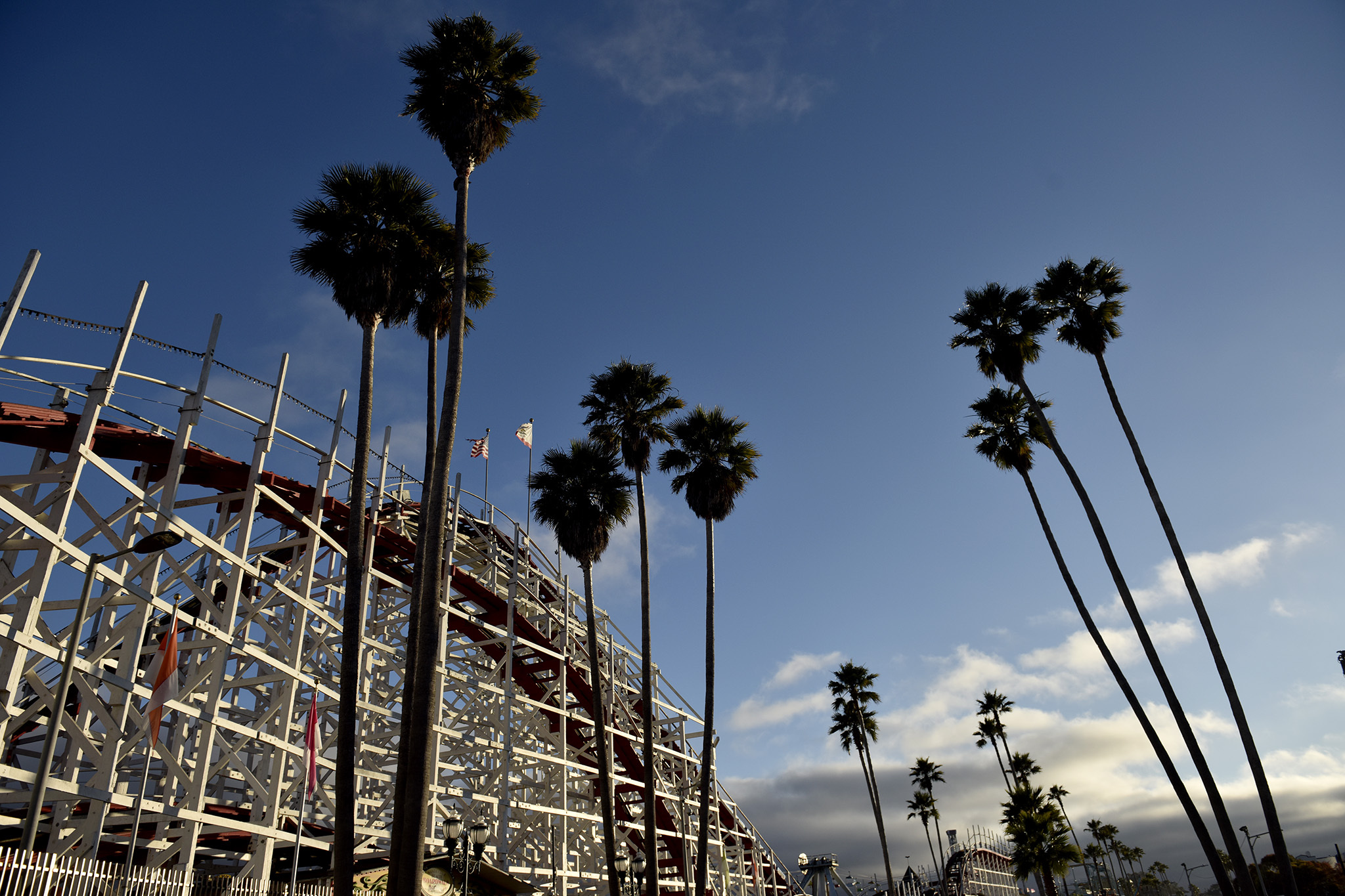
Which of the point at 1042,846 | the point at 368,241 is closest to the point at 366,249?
the point at 368,241

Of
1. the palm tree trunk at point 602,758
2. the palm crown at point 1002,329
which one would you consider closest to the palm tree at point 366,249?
the palm tree trunk at point 602,758

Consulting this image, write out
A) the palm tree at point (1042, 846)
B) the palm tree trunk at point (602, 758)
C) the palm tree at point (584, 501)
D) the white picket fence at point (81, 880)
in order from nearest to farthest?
the white picket fence at point (81, 880)
the palm tree trunk at point (602, 758)
the palm tree at point (584, 501)
the palm tree at point (1042, 846)

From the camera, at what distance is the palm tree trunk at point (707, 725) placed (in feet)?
74.0

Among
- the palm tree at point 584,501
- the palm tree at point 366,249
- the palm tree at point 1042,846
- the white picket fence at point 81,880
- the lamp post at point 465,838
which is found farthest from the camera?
the palm tree at point 1042,846

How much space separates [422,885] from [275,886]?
5.16 metres

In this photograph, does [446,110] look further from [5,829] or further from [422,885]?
[5,829]

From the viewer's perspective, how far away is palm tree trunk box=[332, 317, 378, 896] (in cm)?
1266

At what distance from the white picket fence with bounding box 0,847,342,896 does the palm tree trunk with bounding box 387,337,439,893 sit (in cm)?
156

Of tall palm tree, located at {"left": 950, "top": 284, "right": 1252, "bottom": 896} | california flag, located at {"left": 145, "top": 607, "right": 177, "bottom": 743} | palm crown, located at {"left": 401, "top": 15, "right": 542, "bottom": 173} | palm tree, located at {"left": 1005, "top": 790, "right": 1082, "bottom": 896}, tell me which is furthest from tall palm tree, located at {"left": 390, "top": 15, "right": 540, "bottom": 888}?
palm tree, located at {"left": 1005, "top": 790, "right": 1082, "bottom": 896}

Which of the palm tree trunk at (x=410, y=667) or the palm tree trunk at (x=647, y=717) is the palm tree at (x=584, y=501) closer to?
the palm tree trunk at (x=647, y=717)

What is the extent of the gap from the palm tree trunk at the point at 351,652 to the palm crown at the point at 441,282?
78.2 inches

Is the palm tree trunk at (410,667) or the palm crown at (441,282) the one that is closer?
the palm tree trunk at (410,667)

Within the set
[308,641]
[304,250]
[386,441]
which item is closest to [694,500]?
[386,441]

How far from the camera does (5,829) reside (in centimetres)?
1875
